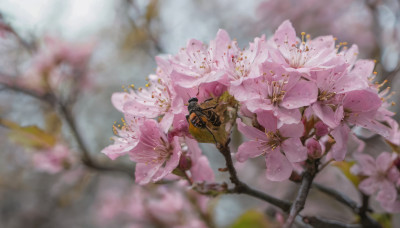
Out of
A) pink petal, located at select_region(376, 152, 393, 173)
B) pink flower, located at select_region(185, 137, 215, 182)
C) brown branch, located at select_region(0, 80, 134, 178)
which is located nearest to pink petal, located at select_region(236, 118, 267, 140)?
pink flower, located at select_region(185, 137, 215, 182)

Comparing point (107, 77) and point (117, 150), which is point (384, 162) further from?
point (107, 77)

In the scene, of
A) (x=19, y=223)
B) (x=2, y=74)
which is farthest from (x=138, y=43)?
(x=19, y=223)

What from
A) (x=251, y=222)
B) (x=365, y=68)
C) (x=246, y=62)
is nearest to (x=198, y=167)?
(x=251, y=222)

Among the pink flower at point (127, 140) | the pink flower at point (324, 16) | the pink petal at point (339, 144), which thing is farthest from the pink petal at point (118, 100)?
the pink flower at point (324, 16)

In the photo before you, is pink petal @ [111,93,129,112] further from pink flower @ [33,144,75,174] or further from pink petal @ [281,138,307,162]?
pink flower @ [33,144,75,174]

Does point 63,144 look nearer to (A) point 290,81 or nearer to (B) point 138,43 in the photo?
(B) point 138,43
